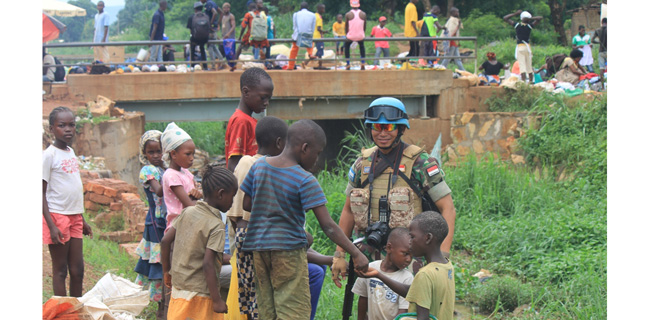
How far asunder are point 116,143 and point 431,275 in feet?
31.9

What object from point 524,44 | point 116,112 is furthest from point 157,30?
point 524,44

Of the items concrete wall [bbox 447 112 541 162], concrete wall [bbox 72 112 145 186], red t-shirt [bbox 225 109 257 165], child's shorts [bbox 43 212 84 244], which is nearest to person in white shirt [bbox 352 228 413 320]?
red t-shirt [bbox 225 109 257 165]

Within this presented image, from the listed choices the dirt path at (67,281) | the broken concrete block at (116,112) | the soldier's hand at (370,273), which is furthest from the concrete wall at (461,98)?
the soldier's hand at (370,273)

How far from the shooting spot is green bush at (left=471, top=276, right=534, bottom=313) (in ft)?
20.9

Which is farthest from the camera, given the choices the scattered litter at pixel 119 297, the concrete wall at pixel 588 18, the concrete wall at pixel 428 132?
the concrete wall at pixel 588 18

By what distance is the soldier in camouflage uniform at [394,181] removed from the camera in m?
4.28

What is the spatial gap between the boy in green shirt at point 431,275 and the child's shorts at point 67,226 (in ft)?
7.65

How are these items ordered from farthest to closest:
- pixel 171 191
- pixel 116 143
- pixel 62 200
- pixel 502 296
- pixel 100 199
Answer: pixel 116 143 < pixel 100 199 < pixel 502 296 < pixel 62 200 < pixel 171 191

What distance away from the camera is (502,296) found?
639 centimetres

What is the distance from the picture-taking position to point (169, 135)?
4805 millimetres

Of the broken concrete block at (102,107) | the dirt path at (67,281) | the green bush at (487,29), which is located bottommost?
the dirt path at (67,281)

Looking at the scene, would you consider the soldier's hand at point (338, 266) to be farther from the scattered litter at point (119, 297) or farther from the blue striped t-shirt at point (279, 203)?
the scattered litter at point (119, 297)

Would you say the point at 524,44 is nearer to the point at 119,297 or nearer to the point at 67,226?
the point at 119,297

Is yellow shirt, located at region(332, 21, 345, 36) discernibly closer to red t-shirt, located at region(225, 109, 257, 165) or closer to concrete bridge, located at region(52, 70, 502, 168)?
concrete bridge, located at region(52, 70, 502, 168)
